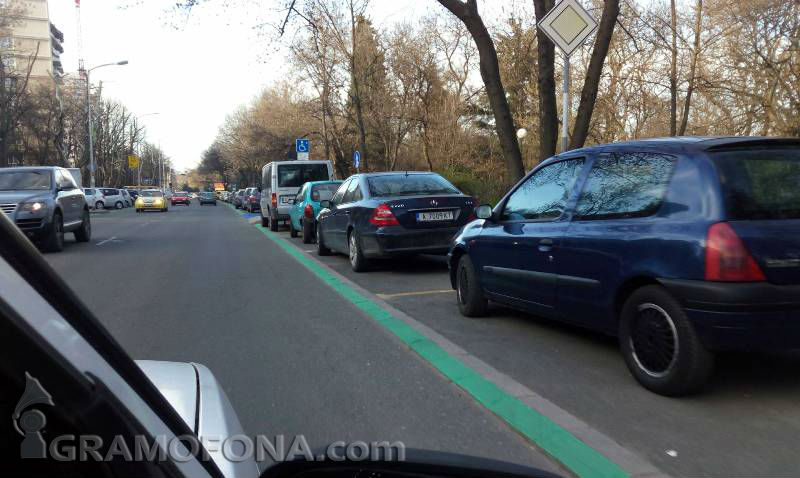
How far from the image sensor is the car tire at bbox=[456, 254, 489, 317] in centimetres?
667

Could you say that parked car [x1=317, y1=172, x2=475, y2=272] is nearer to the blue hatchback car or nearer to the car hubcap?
the blue hatchback car

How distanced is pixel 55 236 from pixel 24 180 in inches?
65.1

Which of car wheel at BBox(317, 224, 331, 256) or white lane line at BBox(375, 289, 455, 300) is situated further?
car wheel at BBox(317, 224, 331, 256)

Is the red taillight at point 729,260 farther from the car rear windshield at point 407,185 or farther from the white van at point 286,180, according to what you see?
the white van at point 286,180

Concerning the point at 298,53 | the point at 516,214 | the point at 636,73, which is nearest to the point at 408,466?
the point at 516,214

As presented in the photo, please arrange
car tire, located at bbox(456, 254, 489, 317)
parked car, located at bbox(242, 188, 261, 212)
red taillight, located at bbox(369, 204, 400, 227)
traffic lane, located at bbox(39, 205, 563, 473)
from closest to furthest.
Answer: traffic lane, located at bbox(39, 205, 563, 473) < car tire, located at bbox(456, 254, 489, 317) < red taillight, located at bbox(369, 204, 400, 227) < parked car, located at bbox(242, 188, 261, 212)

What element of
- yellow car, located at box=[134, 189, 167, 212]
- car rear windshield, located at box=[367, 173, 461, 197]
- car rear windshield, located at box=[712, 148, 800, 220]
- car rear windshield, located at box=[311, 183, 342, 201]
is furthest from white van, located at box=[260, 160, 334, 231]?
yellow car, located at box=[134, 189, 167, 212]

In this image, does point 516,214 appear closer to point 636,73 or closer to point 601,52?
point 601,52

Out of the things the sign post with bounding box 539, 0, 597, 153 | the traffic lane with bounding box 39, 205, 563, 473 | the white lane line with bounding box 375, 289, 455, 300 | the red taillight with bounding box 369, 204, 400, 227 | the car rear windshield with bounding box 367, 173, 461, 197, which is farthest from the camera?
the car rear windshield with bounding box 367, 173, 461, 197

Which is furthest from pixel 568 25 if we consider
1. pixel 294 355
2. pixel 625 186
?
pixel 294 355

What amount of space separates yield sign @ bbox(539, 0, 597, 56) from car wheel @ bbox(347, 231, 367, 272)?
165 inches

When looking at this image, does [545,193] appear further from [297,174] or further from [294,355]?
[297,174]

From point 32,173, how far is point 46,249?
190 cm

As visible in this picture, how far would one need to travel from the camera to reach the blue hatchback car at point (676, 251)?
152 inches
